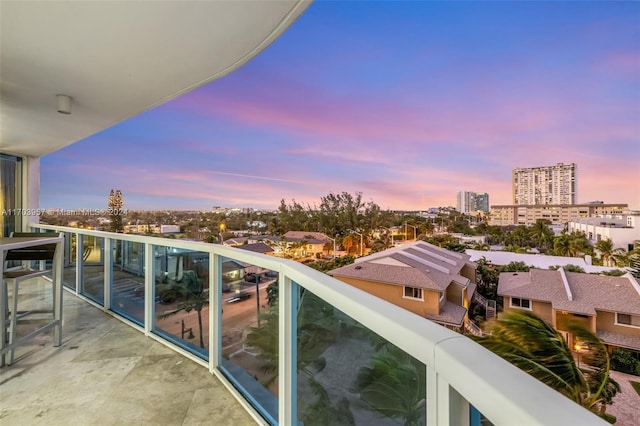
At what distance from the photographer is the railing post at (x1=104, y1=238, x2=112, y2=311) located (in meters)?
2.92

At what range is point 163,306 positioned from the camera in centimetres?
234

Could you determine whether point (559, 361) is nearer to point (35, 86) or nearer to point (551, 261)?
point (35, 86)

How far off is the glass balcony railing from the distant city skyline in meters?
11.8

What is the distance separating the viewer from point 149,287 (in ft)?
7.95

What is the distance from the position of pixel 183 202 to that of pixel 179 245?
22.1m

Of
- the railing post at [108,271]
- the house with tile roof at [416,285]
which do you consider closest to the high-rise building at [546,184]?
the house with tile roof at [416,285]

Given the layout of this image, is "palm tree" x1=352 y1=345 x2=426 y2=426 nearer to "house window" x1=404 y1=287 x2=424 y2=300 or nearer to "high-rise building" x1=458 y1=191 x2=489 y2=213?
"house window" x1=404 y1=287 x2=424 y2=300

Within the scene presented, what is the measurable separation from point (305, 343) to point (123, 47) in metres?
2.45

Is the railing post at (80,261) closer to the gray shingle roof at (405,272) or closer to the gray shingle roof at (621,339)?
the gray shingle roof at (405,272)

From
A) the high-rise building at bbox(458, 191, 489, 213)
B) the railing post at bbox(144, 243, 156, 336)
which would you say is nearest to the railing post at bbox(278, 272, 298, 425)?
the railing post at bbox(144, 243, 156, 336)

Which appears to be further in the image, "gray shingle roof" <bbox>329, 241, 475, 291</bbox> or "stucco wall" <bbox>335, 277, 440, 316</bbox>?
"gray shingle roof" <bbox>329, 241, 475, 291</bbox>

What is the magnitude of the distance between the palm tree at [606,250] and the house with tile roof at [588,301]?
1345cm

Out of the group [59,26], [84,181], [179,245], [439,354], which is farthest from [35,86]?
[84,181]

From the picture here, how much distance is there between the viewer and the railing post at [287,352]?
1.24 meters
